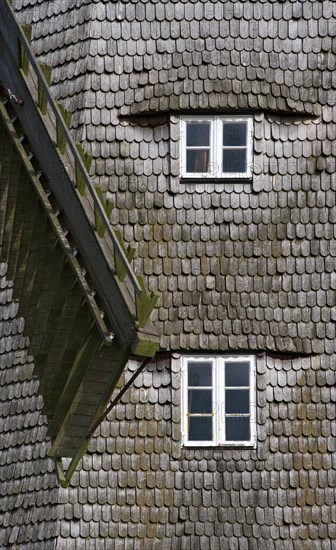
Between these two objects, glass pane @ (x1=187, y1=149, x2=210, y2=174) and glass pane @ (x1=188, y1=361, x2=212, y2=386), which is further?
glass pane @ (x1=187, y1=149, x2=210, y2=174)

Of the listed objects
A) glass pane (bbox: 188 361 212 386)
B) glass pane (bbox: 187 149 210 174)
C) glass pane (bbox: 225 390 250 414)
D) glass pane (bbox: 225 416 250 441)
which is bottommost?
glass pane (bbox: 225 416 250 441)

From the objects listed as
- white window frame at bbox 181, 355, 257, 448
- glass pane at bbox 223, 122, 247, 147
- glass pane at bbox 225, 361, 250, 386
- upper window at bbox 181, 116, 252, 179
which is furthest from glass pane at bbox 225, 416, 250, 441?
glass pane at bbox 223, 122, 247, 147

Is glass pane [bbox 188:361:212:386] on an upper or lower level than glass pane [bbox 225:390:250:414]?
upper

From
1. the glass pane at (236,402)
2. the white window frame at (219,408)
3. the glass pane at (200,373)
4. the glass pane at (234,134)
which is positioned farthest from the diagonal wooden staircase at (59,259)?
the glass pane at (234,134)

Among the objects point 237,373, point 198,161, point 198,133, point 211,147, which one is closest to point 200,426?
point 237,373

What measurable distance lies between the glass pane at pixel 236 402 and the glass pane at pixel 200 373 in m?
0.21

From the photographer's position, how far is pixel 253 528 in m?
18.7

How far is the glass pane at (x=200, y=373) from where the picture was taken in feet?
62.6

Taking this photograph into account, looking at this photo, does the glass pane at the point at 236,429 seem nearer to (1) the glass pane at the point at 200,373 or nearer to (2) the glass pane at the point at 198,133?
(1) the glass pane at the point at 200,373

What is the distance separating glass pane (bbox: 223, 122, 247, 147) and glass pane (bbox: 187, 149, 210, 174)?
0.21 m

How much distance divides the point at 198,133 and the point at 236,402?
2503 millimetres

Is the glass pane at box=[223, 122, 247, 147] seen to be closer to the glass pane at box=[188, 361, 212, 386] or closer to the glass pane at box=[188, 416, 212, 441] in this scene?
Answer: the glass pane at box=[188, 361, 212, 386]

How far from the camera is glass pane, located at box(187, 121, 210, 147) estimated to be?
19.5 metres

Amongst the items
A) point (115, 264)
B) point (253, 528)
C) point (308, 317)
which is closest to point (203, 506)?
point (253, 528)
